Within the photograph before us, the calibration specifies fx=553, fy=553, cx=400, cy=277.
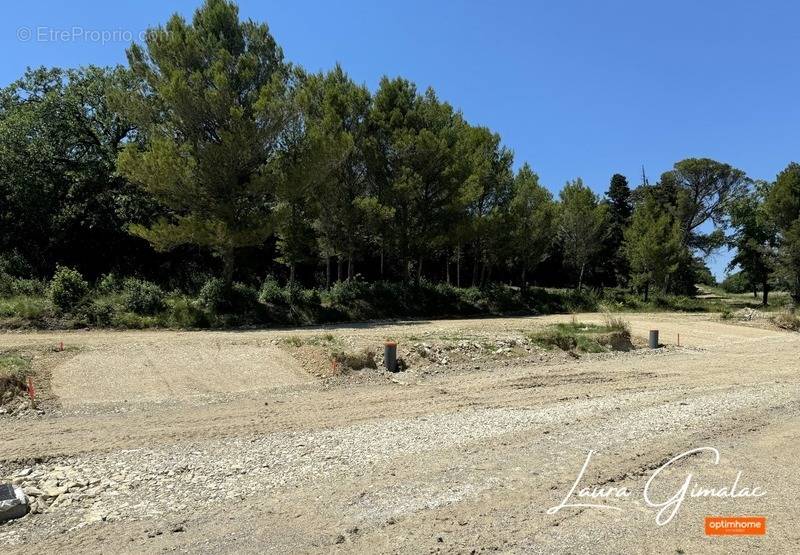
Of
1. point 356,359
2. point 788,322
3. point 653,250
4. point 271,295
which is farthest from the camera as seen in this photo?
point 653,250

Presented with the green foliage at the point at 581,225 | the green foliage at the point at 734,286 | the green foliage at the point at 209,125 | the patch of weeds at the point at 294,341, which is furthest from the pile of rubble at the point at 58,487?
the green foliage at the point at 734,286

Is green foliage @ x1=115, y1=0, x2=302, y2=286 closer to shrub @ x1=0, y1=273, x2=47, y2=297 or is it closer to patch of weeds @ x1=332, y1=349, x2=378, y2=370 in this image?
shrub @ x1=0, y1=273, x2=47, y2=297

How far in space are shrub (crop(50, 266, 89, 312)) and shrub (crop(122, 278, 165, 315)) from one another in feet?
4.38

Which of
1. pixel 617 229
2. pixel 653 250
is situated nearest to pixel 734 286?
pixel 617 229

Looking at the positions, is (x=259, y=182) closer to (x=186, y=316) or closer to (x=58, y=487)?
(x=186, y=316)

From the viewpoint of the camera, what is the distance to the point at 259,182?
20.7m

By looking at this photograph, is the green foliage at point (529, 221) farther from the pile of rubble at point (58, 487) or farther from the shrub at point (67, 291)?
the pile of rubble at point (58, 487)

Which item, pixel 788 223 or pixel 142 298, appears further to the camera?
pixel 788 223

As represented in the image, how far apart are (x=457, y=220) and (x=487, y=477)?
77.8 feet

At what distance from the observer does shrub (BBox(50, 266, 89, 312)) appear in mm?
17188

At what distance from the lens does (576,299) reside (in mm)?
36906
